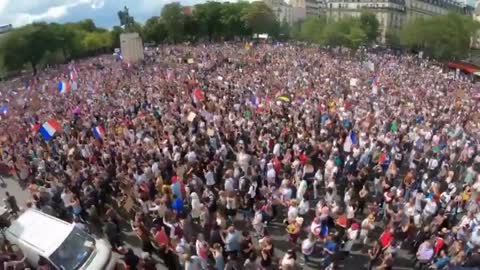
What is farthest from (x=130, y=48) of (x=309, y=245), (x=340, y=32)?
(x=309, y=245)

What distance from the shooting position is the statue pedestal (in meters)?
→ 43.0

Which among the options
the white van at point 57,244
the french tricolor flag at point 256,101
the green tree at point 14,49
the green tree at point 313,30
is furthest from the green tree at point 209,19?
the white van at point 57,244

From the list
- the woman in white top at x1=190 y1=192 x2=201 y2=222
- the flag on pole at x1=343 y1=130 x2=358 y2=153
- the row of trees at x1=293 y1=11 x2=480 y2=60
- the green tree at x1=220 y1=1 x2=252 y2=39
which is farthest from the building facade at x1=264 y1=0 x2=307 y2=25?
the woman in white top at x1=190 y1=192 x2=201 y2=222

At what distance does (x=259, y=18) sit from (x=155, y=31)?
19.8 meters

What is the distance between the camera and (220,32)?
82.0 metres

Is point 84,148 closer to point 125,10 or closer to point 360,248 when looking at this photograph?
point 360,248

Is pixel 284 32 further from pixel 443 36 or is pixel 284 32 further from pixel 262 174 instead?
pixel 262 174

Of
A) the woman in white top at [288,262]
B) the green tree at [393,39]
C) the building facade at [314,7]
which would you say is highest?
the building facade at [314,7]

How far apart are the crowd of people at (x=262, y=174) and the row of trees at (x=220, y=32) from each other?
3743 cm

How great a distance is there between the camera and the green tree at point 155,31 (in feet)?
262

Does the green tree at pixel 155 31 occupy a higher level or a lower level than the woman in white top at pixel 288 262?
higher

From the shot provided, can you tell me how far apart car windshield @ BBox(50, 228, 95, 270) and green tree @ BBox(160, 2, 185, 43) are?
72.4 meters

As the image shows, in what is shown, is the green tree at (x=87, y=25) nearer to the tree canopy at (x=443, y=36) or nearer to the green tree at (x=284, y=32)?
the green tree at (x=284, y=32)

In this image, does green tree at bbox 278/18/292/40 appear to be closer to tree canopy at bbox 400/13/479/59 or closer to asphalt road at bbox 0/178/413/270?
tree canopy at bbox 400/13/479/59
